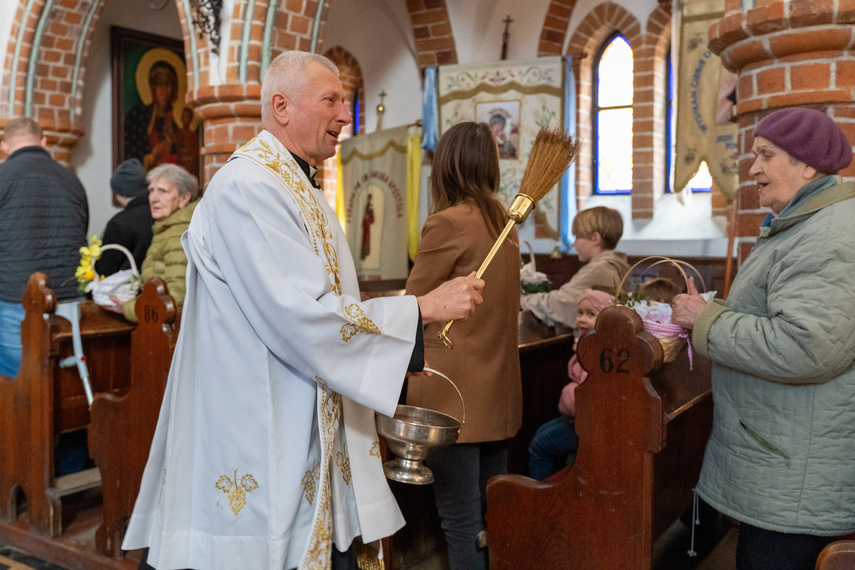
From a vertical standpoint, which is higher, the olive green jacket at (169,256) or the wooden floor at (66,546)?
the olive green jacket at (169,256)

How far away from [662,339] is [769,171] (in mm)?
618

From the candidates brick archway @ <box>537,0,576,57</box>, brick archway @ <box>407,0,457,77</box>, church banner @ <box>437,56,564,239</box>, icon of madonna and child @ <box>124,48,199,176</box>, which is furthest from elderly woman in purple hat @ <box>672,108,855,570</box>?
icon of madonna and child @ <box>124,48,199,176</box>

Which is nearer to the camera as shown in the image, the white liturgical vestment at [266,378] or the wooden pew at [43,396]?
the white liturgical vestment at [266,378]

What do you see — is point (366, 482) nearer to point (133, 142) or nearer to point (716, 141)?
point (716, 141)

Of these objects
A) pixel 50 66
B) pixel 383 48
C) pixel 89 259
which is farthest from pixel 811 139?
pixel 50 66

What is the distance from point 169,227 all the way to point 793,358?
2923mm

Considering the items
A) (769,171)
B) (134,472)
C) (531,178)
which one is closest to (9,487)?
(134,472)

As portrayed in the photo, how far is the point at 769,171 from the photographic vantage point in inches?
83.4

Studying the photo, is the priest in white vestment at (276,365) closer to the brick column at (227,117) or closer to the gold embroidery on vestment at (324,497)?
the gold embroidery on vestment at (324,497)

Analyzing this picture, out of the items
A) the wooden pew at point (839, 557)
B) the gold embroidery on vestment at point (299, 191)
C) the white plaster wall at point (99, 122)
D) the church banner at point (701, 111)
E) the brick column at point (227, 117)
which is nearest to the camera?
the wooden pew at point (839, 557)

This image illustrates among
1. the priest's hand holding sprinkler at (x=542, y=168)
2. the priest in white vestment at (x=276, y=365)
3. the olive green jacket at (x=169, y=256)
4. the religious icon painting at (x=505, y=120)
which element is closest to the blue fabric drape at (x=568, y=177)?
the religious icon painting at (x=505, y=120)

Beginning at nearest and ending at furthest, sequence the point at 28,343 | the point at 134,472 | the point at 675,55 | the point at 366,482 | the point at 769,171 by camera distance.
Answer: the point at 366,482 → the point at 769,171 → the point at 134,472 → the point at 28,343 → the point at 675,55

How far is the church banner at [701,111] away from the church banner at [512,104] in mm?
1253

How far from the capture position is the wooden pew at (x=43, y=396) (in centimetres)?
371
